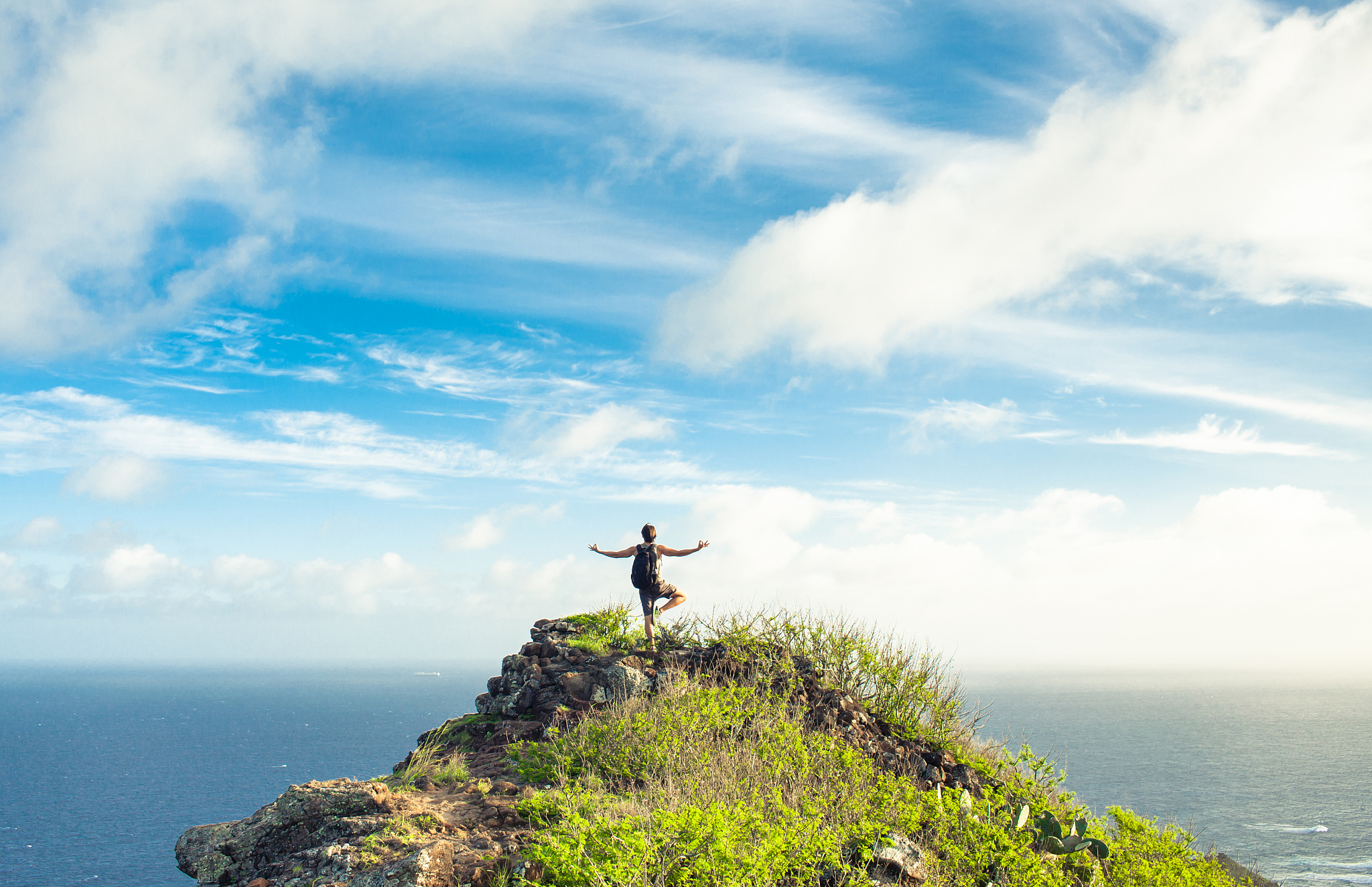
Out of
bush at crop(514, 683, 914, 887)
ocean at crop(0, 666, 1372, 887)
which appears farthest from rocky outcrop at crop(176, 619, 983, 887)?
ocean at crop(0, 666, 1372, 887)

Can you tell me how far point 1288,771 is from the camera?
123 meters

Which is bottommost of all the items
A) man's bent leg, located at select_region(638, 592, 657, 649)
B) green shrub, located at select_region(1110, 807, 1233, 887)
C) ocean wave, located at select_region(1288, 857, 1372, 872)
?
ocean wave, located at select_region(1288, 857, 1372, 872)

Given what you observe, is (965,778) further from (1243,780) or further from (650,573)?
(1243,780)

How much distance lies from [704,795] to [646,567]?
237 inches

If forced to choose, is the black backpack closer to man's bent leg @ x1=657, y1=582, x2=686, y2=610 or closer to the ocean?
man's bent leg @ x1=657, y1=582, x2=686, y2=610

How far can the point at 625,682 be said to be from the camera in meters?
13.8

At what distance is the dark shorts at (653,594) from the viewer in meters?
15.6

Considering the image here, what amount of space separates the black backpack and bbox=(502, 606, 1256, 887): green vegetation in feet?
4.48

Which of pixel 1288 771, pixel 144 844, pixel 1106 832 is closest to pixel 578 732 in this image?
pixel 1106 832

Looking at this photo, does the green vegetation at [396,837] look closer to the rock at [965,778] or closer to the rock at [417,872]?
the rock at [417,872]

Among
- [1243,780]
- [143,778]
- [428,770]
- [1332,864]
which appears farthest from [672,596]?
[143,778]

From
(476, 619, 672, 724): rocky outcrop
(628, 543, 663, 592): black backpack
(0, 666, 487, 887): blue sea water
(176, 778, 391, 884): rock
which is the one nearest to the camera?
(176, 778, 391, 884): rock

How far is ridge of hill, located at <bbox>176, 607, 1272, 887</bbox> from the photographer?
8.46m

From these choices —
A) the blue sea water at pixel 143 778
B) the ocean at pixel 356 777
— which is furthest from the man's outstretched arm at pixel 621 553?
the blue sea water at pixel 143 778
